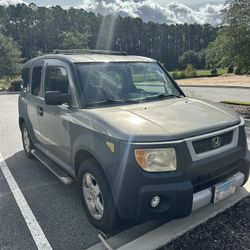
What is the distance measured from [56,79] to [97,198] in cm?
190

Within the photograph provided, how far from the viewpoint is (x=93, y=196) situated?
3402 millimetres

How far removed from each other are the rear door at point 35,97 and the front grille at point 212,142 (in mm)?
2742

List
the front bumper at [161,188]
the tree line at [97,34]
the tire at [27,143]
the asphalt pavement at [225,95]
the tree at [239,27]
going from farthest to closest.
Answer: the tree line at [97,34] → the asphalt pavement at [225,95] → the tree at [239,27] → the tire at [27,143] → the front bumper at [161,188]

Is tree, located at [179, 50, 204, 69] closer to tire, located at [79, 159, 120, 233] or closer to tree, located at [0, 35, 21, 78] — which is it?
tree, located at [0, 35, 21, 78]

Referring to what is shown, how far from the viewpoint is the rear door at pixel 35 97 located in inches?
196

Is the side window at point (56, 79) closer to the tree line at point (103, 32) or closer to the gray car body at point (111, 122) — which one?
the gray car body at point (111, 122)

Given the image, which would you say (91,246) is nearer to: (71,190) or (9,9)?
(71,190)

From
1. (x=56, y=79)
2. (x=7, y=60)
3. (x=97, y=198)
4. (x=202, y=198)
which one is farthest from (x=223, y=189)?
(x=7, y=60)

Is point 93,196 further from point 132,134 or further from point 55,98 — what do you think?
point 55,98

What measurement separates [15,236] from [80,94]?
1.75 m

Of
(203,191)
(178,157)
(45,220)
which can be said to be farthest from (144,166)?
(45,220)

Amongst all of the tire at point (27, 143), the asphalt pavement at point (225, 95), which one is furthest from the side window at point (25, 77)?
the asphalt pavement at point (225, 95)

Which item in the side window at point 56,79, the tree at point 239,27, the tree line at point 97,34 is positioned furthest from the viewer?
the tree line at point 97,34

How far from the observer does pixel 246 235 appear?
10.2ft
